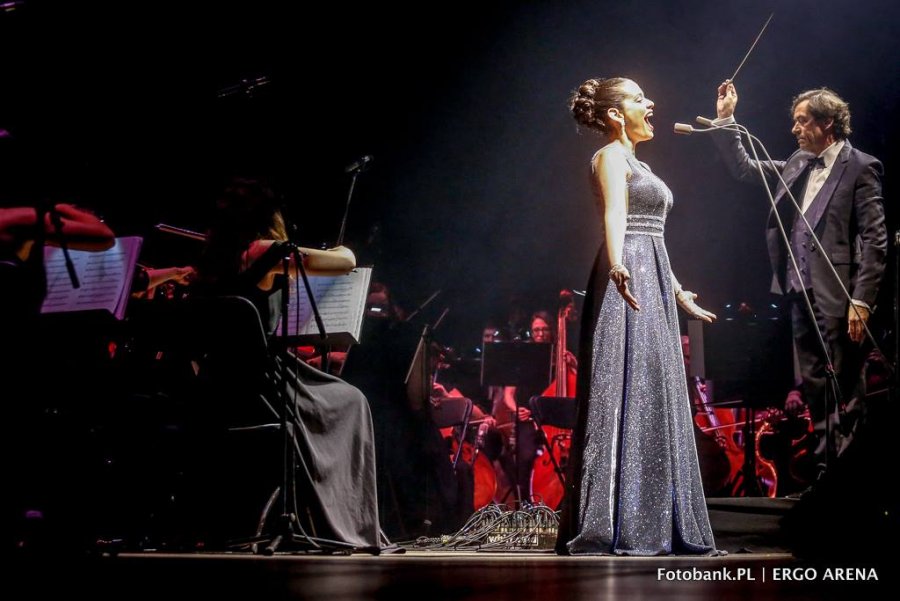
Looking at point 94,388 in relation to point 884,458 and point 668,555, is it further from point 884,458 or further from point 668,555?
point 884,458

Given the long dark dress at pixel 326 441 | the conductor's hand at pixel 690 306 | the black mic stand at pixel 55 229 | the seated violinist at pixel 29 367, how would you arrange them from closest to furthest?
the seated violinist at pixel 29 367 < the black mic stand at pixel 55 229 < the long dark dress at pixel 326 441 < the conductor's hand at pixel 690 306

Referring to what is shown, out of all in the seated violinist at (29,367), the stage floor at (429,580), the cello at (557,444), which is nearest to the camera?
the stage floor at (429,580)

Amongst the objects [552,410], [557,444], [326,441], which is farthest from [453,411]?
[326,441]

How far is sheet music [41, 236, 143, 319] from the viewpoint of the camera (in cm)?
322

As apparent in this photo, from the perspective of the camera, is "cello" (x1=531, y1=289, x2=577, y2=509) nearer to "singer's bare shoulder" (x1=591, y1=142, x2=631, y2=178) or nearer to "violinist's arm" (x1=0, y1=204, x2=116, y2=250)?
"singer's bare shoulder" (x1=591, y1=142, x2=631, y2=178)

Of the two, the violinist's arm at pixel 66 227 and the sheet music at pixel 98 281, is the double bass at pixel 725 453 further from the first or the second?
the violinist's arm at pixel 66 227

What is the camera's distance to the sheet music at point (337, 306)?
3.49 m

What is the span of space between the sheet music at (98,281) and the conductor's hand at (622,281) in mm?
1850

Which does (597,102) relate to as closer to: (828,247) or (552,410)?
(828,247)

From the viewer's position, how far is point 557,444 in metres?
7.36

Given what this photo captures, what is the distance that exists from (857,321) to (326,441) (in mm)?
2727

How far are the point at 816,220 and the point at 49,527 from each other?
393 centimetres

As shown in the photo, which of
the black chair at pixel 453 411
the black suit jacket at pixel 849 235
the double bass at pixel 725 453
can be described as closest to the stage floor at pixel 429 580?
the black suit jacket at pixel 849 235

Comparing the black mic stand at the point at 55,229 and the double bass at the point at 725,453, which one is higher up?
the black mic stand at the point at 55,229
